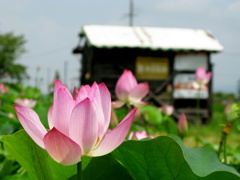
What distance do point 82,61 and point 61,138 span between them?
10.6m

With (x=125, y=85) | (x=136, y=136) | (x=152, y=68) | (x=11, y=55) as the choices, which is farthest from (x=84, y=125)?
(x=11, y=55)

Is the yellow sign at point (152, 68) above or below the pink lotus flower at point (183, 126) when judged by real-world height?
below

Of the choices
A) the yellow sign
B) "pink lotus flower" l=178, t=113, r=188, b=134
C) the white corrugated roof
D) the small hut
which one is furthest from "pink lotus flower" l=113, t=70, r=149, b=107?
the yellow sign

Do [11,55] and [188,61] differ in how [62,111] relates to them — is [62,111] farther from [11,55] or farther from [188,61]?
[11,55]

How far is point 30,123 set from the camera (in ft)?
1.37

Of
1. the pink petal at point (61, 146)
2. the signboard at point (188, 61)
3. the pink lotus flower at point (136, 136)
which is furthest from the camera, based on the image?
the signboard at point (188, 61)

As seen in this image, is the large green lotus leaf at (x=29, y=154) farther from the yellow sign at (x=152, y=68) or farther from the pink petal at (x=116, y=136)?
the yellow sign at (x=152, y=68)

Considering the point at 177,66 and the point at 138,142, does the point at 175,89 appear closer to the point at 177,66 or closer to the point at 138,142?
the point at 177,66

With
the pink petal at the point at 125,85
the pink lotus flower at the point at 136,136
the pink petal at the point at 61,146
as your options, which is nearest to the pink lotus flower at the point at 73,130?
the pink petal at the point at 61,146

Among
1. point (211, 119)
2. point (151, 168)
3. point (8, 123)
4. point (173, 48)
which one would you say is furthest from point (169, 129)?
point (211, 119)

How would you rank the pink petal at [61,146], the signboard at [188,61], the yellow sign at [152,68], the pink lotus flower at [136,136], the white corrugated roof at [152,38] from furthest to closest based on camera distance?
1. the signboard at [188,61]
2. the yellow sign at [152,68]
3. the white corrugated roof at [152,38]
4. the pink lotus flower at [136,136]
5. the pink petal at [61,146]

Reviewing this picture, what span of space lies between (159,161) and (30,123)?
0.50 ft

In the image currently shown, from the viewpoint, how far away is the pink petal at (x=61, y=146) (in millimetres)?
397

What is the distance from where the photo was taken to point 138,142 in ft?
1.53
